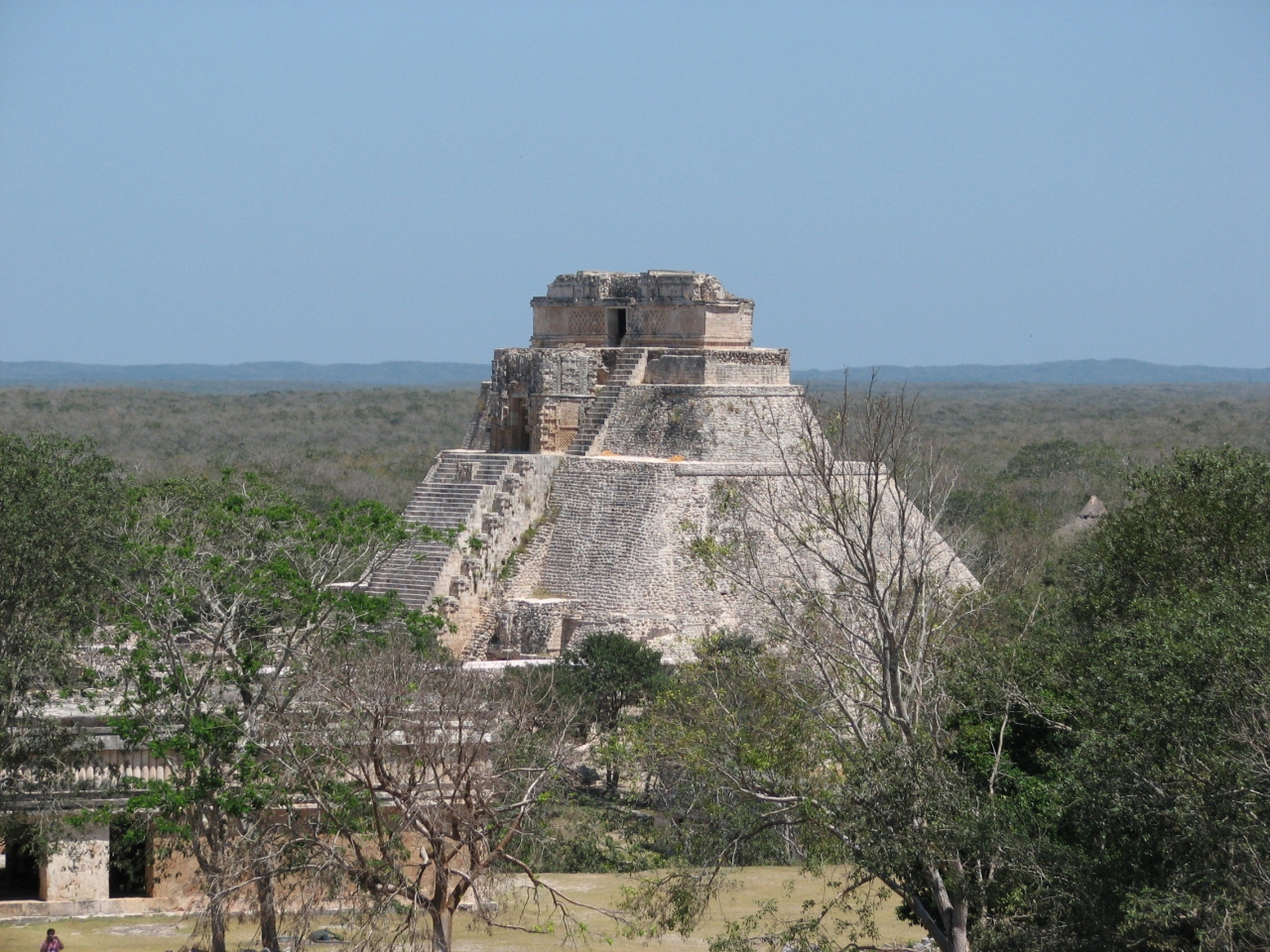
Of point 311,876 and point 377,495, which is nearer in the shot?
point 311,876

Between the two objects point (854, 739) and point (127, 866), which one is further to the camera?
point (127, 866)

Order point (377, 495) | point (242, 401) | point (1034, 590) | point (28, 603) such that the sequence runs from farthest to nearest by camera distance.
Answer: point (242, 401) → point (377, 495) → point (1034, 590) → point (28, 603)

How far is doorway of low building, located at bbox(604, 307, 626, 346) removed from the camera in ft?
97.9

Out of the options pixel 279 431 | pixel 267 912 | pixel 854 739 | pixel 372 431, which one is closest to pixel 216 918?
pixel 267 912

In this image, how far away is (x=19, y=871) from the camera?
17.5 metres

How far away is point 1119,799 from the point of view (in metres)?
12.5

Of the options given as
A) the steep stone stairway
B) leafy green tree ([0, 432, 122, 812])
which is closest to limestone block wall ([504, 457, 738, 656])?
the steep stone stairway

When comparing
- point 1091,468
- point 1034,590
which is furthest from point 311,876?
point 1091,468

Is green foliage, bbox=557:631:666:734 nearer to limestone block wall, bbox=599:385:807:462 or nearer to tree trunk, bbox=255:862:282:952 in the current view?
limestone block wall, bbox=599:385:807:462

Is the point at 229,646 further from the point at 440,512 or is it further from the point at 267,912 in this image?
the point at 440,512

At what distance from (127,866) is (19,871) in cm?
147

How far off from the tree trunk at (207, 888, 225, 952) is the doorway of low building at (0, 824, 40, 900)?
8.01ft

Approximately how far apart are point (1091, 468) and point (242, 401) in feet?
199

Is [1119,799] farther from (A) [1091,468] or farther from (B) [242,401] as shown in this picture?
(B) [242,401]
